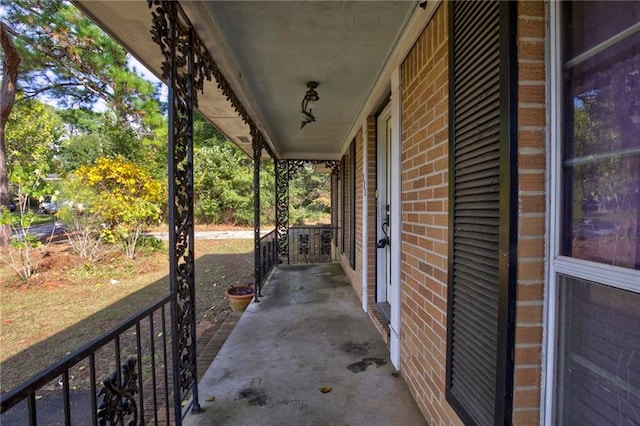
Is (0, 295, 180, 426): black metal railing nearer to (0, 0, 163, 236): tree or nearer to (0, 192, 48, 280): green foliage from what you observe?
(0, 192, 48, 280): green foliage

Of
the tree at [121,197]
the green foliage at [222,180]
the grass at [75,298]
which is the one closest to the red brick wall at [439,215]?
the grass at [75,298]

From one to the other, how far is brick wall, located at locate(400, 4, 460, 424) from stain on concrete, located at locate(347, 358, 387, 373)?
26 cm

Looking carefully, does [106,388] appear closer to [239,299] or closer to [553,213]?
[553,213]

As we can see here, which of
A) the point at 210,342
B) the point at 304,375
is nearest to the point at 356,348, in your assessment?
the point at 304,375

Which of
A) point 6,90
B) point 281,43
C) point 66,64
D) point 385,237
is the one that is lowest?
point 385,237

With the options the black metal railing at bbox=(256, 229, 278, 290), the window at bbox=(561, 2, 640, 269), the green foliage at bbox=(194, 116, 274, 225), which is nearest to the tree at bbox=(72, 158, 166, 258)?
the black metal railing at bbox=(256, 229, 278, 290)

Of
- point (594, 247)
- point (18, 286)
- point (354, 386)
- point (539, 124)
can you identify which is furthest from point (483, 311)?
point (18, 286)

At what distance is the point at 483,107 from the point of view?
1.09 metres

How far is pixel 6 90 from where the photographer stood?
646 cm

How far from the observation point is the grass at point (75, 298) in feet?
11.1

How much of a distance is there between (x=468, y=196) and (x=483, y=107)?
0.32 metres

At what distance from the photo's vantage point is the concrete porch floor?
1.76 meters

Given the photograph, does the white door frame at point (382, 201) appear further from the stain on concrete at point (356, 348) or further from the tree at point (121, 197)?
the tree at point (121, 197)

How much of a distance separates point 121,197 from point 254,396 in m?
6.66
